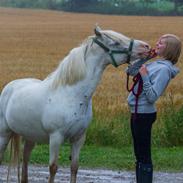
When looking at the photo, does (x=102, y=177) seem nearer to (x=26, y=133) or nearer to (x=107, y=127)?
(x=26, y=133)

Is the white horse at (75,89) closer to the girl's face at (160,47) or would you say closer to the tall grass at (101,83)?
the girl's face at (160,47)

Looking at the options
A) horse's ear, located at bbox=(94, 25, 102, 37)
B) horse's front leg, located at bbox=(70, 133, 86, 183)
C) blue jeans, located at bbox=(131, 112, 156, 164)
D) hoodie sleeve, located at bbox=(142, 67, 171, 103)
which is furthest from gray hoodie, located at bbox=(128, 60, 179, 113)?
horse's front leg, located at bbox=(70, 133, 86, 183)

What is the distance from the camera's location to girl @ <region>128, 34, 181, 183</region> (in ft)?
24.8

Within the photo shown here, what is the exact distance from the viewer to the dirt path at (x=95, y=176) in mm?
9531

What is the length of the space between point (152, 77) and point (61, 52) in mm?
34407

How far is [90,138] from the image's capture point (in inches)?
509

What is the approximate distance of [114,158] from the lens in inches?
447

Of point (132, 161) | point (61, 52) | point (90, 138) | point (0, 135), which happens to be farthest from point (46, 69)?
point (0, 135)

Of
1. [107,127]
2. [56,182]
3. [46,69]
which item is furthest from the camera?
[46,69]

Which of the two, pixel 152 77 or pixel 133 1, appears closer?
pixel 152 77

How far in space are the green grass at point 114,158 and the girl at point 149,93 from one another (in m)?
2.76

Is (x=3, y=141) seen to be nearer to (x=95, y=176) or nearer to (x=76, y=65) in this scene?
(x=95, y=176)

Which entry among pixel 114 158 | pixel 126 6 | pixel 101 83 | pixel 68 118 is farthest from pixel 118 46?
pixel 126 6

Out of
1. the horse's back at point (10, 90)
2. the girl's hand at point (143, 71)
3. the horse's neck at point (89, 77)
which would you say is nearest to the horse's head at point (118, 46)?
the horse's neck at point (89, 77)
